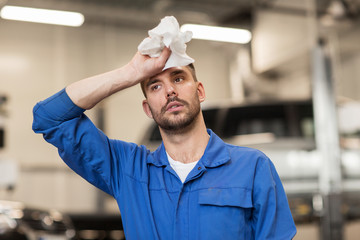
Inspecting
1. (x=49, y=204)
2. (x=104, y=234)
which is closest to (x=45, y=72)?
(x=49, y=204)

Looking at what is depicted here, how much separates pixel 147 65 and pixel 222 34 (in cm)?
623

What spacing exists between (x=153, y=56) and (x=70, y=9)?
21.1ft

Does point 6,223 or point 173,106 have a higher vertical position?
point 173,106

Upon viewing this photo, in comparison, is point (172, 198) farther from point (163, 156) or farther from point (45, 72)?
point (45, 72)

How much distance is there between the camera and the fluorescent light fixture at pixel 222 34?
285 inches

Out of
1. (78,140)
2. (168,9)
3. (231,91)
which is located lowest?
(78,140)

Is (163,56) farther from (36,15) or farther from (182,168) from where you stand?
(36,15)

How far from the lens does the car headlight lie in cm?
348

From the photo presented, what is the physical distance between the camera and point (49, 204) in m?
7.33

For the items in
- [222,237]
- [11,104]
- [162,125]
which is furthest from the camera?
[11,104]

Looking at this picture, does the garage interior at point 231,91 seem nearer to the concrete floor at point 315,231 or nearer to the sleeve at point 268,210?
the concrete floor at point 315,231

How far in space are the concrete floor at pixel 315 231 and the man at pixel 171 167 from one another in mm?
3265

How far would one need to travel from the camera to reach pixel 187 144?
5.50 ft

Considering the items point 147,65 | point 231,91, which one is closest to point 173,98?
point 147,65
